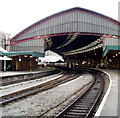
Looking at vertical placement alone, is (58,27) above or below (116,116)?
above

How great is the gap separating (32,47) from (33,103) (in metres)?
30.1

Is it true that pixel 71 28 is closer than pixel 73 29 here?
No

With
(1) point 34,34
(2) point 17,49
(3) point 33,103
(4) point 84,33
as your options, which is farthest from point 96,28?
(3) point 33,103

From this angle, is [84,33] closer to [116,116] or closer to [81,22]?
[81,22]

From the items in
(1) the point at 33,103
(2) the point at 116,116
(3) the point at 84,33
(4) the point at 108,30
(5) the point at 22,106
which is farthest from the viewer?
(4) the point at 108,30

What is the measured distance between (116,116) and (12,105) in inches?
245

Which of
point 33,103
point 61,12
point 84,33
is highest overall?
point 61,12

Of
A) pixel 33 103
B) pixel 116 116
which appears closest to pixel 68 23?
pixel 33 103

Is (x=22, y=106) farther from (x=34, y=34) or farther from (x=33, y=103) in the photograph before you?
(x=34, y=34)

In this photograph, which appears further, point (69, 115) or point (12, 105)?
point (12, 105)

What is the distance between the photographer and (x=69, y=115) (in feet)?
26.8

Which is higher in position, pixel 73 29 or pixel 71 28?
pixel 71 28

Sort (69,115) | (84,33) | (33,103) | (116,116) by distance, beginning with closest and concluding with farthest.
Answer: (116,116)
(69,115)
(33,103)
(84,33)

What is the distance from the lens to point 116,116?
7.36 meters
